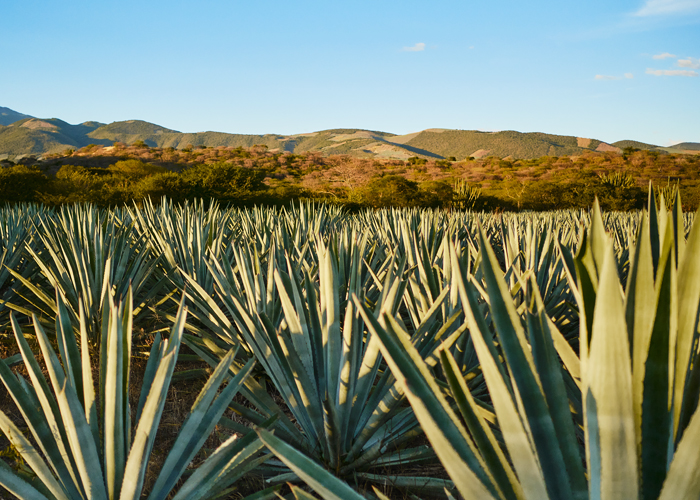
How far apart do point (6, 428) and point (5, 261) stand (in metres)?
2.56

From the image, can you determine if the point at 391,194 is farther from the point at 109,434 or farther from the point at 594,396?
the point at 594,396

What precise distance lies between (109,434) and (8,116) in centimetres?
23450

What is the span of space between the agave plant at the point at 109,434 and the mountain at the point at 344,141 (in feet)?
268

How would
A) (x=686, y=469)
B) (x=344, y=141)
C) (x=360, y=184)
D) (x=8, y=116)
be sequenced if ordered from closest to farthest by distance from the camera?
(x=686, y=469), (x=360, y=184), (x=344, y=141), (x=8, y=116)

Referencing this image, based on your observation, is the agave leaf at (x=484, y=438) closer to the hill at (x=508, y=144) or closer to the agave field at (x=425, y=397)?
the agave field at (x=425, y=397)

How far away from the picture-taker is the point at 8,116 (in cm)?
17938

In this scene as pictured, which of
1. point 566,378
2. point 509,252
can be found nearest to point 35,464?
point 566,378

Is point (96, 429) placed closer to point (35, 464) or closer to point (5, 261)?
point (35, 464)

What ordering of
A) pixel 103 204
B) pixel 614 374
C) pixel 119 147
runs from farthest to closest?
pixel 119 147 < pixel 103 204 < pixel 614 374

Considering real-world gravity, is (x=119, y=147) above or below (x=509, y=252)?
above

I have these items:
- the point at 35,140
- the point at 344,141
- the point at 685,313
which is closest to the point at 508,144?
the point at 344,141

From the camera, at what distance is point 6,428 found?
1002mm

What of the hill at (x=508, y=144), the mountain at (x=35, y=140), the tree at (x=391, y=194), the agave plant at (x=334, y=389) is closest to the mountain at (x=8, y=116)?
the mountain at (x=35, y=140)

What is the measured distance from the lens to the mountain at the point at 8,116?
176 metres
